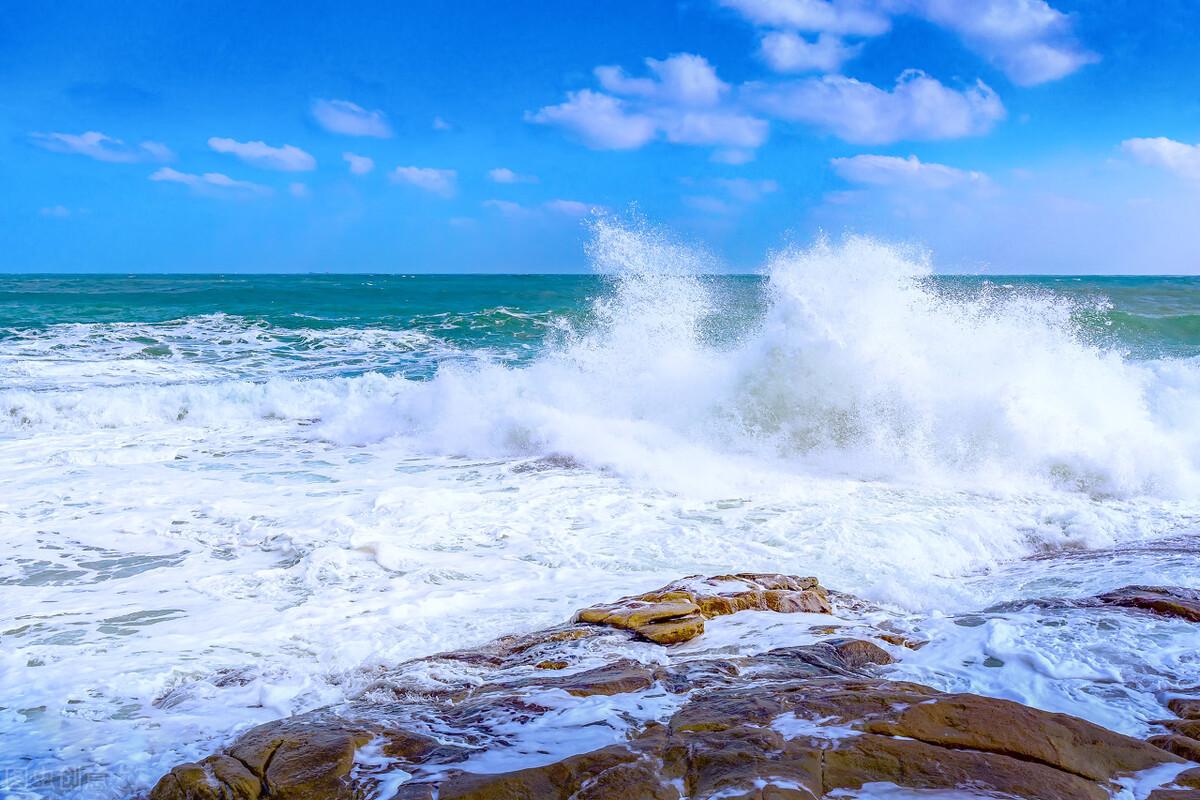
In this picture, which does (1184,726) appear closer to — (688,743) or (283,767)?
(688,743)

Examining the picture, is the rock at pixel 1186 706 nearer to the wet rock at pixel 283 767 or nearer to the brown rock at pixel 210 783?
the wet rock at pixel 283 767

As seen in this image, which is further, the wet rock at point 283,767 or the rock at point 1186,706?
the rock at point 1186,706

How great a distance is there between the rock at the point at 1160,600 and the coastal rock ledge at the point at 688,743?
127 cm

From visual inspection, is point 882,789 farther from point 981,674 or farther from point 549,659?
point 549,659

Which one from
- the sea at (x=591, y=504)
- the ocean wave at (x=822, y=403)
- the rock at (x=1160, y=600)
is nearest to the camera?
the sea at (x=591, y=504)

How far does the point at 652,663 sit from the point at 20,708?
108 inches

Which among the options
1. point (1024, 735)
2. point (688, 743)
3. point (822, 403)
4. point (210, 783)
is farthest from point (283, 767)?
point (822, 403)

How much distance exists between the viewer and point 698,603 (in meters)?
4.27

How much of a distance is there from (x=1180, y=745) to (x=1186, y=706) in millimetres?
462

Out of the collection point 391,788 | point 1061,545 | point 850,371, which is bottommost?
point 1061,545

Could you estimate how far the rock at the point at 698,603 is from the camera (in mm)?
3988

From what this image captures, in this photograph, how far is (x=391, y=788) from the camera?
92.4 inches

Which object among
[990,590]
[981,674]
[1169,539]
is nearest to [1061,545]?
[1169,539]

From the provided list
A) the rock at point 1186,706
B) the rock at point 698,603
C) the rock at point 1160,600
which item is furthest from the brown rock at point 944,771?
the rock at point 1160,600
